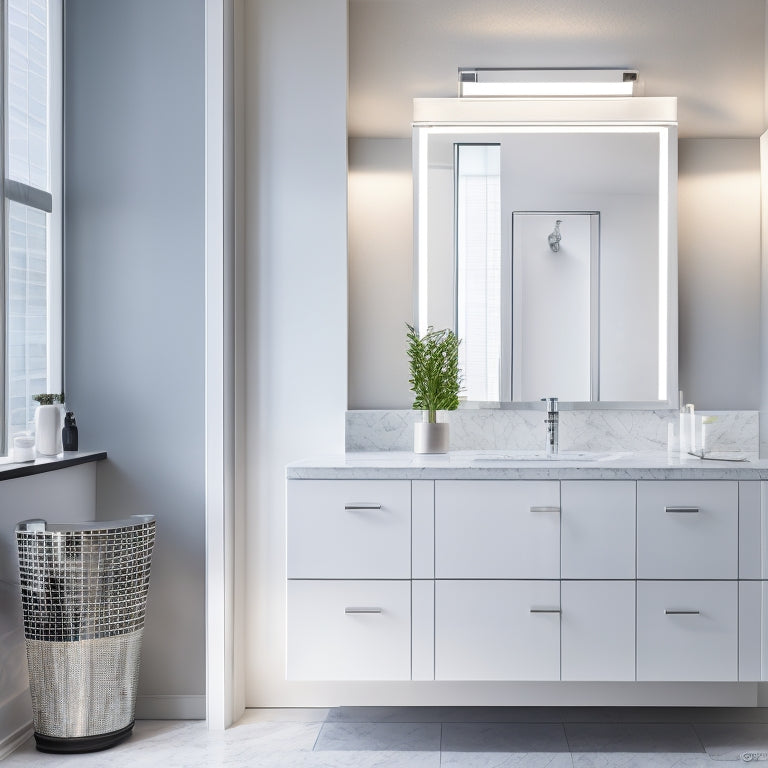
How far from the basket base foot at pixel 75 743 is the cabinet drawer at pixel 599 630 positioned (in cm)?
133

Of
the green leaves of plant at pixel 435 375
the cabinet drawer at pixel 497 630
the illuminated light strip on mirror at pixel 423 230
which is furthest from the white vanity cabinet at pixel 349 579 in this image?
the illuminated light strip on mirror at pixel 423 230

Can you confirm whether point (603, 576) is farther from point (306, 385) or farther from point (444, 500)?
point (306, 385)

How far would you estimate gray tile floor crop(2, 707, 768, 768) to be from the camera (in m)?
2.16

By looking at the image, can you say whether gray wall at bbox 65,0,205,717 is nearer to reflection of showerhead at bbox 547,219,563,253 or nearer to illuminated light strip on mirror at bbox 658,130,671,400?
reflection of showerhead at bbox 547,219,563,253

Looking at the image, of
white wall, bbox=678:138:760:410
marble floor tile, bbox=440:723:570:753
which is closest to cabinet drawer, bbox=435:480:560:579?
marble floor tile, bbox=440:723:570:753

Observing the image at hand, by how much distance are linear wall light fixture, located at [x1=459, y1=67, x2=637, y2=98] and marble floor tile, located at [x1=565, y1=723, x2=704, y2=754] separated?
209 cm

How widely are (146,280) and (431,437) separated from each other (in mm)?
1079

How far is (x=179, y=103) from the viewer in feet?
8.29

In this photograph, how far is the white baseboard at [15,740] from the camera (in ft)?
7.14

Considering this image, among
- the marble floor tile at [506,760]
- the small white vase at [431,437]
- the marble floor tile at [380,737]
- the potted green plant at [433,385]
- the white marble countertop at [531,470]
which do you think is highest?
the potted green plant at [433,385]

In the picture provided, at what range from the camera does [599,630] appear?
2115 mm

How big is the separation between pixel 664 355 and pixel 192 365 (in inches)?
63.0

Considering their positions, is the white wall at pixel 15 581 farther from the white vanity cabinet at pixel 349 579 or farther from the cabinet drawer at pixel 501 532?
the cabinet drawer at pixel 501 532

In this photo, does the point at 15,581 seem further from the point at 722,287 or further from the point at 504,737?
the point at 722,287
